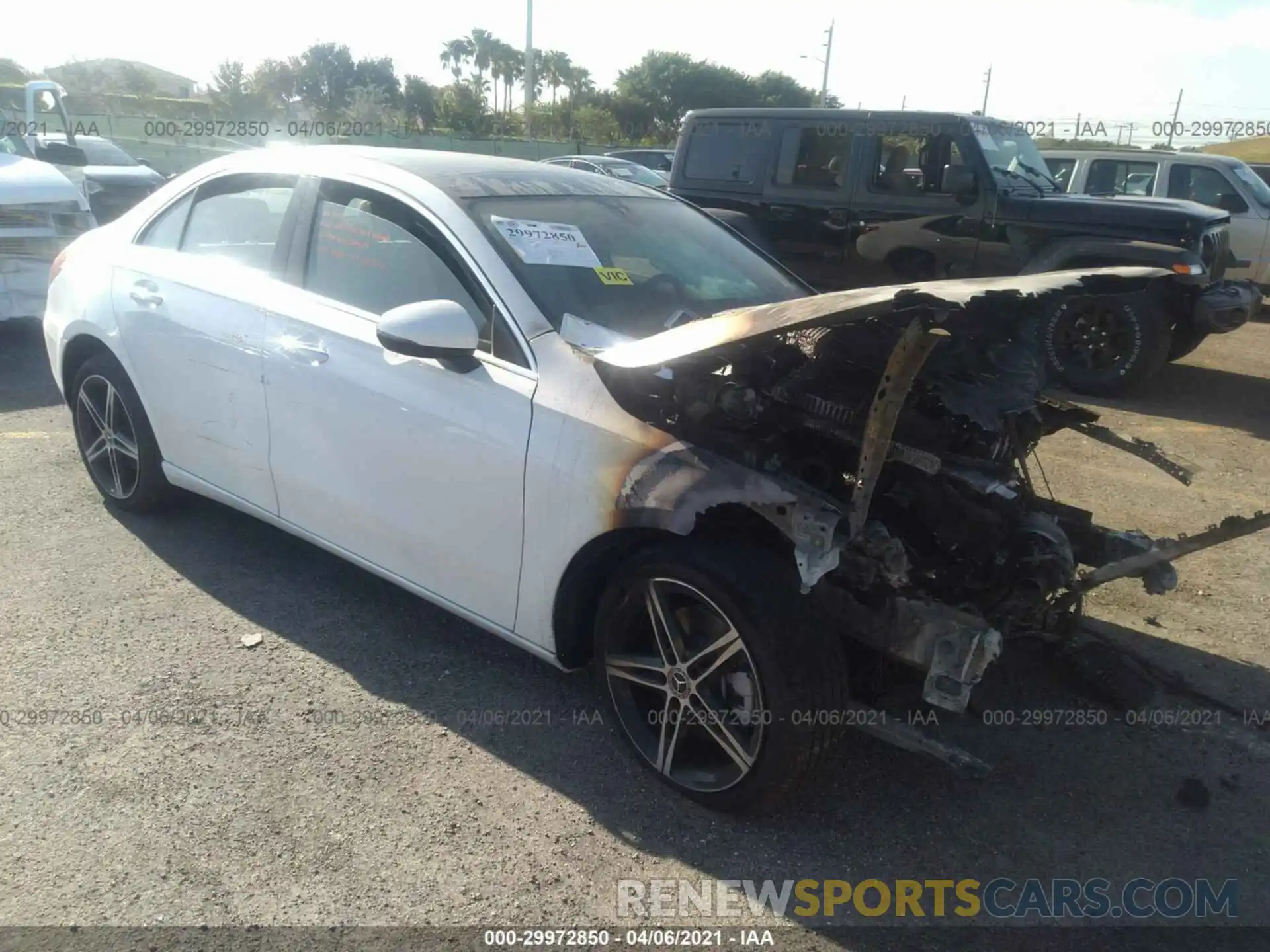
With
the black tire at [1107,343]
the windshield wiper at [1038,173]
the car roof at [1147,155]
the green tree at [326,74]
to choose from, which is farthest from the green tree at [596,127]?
the black tire at [1107,343]

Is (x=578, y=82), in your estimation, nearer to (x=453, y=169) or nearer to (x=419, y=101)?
(x=419, y=101)

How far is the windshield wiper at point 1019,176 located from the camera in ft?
27.0

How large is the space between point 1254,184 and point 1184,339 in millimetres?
4165

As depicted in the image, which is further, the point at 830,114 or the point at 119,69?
the point at 119,69

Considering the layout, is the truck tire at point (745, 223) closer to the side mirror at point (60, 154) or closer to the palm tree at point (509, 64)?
the side mirror at point (60, 154)

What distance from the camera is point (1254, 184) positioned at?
36.3 feet

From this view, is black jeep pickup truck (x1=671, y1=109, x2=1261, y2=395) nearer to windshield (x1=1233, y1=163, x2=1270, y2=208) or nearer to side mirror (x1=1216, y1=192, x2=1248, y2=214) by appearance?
side mirror (x1=1216, y1=192, x2=1248, y2=214)

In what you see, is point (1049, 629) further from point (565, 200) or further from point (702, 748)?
point (565, 200)

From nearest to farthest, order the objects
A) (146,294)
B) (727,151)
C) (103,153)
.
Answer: (146,294)
(727,151)
(103,153)

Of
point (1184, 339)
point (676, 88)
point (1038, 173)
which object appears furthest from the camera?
point (676, 88)

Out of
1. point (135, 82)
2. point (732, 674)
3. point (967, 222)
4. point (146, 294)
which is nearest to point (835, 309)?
point (732, 674)

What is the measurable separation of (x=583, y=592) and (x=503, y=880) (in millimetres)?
847

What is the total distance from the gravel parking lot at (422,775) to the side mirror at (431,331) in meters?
1.20

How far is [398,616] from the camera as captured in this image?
3.88 m
